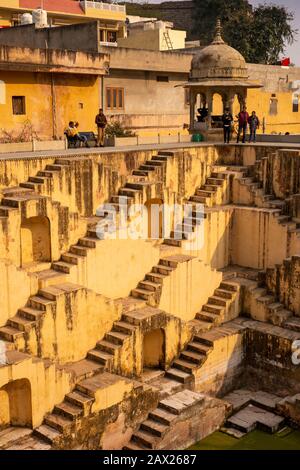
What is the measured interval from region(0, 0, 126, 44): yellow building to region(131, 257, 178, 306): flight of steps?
24778 millimetres

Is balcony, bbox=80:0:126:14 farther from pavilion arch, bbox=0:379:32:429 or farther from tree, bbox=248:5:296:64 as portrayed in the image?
pavilion arch, bbox=0:379:32:429

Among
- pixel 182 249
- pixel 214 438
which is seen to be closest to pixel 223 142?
pixel 182 249

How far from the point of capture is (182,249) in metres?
18.8

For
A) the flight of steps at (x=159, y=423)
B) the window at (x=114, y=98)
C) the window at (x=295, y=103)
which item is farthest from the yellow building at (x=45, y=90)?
the window at (x=295, y=103)

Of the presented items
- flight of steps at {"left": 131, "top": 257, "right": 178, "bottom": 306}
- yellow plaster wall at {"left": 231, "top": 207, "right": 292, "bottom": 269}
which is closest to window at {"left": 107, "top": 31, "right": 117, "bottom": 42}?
yellow plaster wall at {"left": 231, "top": 207, "right": 292, "bottom": 269}

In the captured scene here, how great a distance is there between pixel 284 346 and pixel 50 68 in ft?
42.3

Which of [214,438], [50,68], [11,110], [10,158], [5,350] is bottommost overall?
[214,438]

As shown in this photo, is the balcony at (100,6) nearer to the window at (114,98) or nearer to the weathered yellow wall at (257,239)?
the window at (114,98)

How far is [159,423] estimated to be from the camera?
14242 mm

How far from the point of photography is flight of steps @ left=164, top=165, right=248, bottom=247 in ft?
63.2

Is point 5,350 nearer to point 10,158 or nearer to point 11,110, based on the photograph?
point 10,158

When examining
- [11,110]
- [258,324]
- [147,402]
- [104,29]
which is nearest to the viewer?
[147,402]

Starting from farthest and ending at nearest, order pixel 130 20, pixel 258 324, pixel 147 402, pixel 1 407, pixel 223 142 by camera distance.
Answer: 1. pixel 130 20
2. pixel 223 142
3. pixel 258 324
4. pixel 147 402
5. pixel 1 407

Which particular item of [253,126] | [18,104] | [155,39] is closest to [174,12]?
[155,39]
